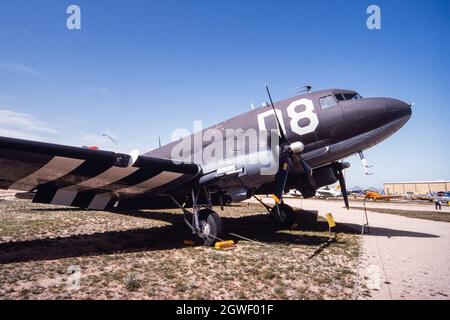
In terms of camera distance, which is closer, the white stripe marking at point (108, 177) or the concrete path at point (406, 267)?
the concrete path at point (406, 267)

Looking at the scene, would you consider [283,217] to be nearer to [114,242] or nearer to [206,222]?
[206,222]

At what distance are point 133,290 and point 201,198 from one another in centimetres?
559

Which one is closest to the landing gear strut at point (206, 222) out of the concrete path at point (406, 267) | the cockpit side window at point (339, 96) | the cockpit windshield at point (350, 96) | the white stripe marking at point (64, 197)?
the white stripe marking at point (64, 197)

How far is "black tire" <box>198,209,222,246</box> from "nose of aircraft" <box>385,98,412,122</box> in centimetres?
690

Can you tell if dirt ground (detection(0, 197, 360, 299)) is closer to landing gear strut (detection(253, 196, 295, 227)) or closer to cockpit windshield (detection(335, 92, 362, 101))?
landing gear strut (detection(253, 196, 295, 227))

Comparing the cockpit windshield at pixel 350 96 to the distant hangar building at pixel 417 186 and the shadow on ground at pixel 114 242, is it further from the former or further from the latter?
the distant hangar building at pixel 417 186

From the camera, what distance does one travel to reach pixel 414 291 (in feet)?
17.2

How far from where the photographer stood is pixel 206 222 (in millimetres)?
9352

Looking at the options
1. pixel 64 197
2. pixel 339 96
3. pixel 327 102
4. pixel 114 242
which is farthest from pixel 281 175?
pixel 64 197

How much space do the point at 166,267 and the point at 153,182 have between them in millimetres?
3585

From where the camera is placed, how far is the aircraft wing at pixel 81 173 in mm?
6711

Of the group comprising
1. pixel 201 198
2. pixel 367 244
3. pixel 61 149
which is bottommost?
pixel 367 244

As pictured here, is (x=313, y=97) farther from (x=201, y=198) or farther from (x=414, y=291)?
(x=414, y=291)
